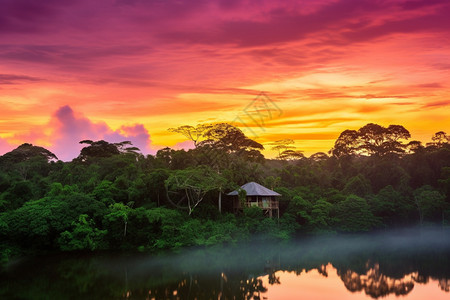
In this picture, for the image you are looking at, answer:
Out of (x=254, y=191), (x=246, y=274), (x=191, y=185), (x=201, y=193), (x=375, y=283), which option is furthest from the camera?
(x=254, y=191)

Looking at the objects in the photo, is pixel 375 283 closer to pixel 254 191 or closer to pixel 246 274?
pixel 246 274

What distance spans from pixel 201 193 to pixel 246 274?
1242cm

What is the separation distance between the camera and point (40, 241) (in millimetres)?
27781

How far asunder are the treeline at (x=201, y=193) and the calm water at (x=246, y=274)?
7.52 ft

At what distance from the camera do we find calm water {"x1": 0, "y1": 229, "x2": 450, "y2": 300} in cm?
1900

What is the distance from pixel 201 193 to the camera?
34.2 metres

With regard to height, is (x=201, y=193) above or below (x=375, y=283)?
above

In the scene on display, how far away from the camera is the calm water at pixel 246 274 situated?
19.0 meters

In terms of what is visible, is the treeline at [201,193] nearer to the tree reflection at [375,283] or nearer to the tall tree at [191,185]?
the tall tree at [191,185]

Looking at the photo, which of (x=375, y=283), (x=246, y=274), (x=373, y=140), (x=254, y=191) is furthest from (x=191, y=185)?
(x=373, y=140)

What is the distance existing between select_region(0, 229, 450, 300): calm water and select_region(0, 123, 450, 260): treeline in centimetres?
229

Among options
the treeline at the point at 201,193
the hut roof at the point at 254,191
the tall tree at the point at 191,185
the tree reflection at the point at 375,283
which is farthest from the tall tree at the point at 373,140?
the tree reflection at the point at 375,283

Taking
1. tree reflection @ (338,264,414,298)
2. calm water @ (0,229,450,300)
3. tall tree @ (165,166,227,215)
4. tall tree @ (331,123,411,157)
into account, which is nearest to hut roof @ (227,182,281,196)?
tall tree @ (165,166,227,215)

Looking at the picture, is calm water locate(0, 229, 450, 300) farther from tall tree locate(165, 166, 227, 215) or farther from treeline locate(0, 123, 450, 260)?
tall tree locate(165, 166, 227, 215)
